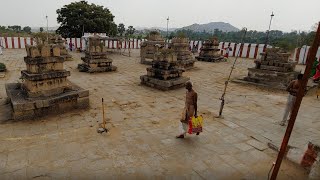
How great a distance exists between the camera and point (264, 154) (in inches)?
227

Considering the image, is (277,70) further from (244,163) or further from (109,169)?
(109,169)

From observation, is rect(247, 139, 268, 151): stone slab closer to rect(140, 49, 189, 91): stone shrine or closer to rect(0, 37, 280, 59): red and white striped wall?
rect(140, 49, 189, 91): stone shrine

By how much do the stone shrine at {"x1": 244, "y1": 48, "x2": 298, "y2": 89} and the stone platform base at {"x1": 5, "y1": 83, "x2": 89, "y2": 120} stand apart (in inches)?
373

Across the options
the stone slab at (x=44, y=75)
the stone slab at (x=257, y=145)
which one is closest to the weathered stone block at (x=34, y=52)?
the stone slab at (x=44, y=75)

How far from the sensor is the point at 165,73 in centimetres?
1164

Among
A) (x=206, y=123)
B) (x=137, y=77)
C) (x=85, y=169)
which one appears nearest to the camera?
(x=85, y=169)

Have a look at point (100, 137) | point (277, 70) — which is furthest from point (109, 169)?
point (277, 70)

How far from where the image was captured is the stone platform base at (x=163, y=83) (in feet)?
37.5

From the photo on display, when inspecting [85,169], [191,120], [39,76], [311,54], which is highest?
[311,54]

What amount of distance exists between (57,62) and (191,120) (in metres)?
5.24

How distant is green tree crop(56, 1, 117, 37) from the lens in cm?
3400

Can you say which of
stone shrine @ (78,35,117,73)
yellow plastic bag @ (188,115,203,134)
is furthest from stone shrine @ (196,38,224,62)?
yellow plastic bag @ (188,115,203,134)

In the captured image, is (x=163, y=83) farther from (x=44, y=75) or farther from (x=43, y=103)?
(x=43, y=103)

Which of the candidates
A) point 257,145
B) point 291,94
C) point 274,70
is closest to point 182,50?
point 274,70
